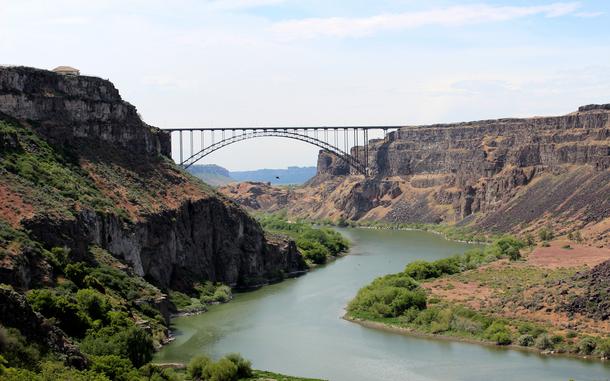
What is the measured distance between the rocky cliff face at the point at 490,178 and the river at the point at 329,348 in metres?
39.0

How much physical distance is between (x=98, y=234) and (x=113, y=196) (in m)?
8.35

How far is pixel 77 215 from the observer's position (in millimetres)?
65062

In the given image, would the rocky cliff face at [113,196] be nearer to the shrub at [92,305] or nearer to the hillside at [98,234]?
the hillside at [98,234]

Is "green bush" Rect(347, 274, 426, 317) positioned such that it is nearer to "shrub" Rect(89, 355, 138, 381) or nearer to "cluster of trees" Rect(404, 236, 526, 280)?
"cluster of trees" Rect(404, 236, 526, 280)

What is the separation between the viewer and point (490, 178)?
148 metres

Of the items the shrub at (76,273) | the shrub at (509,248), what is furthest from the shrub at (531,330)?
the shrub at (509,248)

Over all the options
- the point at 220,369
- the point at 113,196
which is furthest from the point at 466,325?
the point at 113,196

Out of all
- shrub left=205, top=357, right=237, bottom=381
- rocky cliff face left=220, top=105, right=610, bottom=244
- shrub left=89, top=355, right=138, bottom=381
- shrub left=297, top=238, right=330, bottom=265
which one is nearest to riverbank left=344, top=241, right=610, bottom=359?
shrub left=205, top=357, right=237, bottom=381

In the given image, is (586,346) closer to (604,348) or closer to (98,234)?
(604,348)

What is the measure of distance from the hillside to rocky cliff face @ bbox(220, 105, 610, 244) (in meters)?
41.7

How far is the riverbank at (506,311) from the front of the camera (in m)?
56.8

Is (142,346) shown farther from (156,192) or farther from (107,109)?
(107,109)

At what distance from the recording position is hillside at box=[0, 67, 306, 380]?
46406 mm

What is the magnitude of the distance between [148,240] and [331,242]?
44134 millimetres
